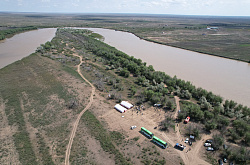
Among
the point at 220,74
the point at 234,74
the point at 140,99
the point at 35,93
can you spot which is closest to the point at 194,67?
the point at 220,74

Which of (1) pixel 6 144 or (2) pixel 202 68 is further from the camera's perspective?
(2) pixel 202 68

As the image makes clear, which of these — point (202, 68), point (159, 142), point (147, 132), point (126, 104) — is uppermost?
point (202, 68)

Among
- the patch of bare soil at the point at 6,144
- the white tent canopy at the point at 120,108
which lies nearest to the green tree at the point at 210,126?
the white tent canopy at the point at 120,108

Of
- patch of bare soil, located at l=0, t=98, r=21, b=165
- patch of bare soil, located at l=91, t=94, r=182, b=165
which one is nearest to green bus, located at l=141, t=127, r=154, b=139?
patch of bare soil, located at l=91, t=94, r=182, b=165

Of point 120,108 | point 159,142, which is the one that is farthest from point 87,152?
point 120,108

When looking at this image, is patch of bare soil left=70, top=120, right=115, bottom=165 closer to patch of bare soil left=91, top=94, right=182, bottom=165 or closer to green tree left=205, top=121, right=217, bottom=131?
patch of bare soil left=91, top=94, right=182, bottom=165

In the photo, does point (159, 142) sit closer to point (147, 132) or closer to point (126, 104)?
point (147, 132)

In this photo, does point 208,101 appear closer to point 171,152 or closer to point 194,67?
point 171,152

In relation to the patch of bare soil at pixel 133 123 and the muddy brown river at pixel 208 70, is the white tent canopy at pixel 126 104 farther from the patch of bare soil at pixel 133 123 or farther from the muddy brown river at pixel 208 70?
the muddy brown river at pixel 208 70
